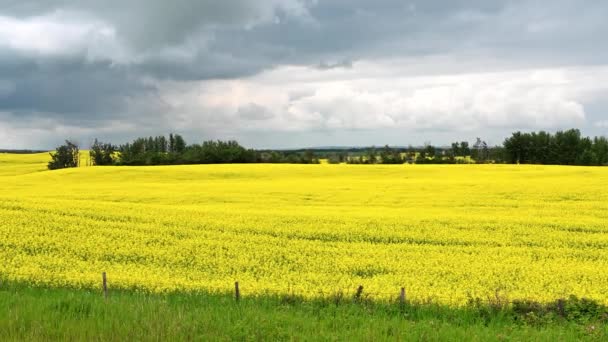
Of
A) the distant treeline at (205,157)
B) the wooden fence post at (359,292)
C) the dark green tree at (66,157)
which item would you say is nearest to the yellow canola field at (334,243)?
the wooden fence post at (359,292)

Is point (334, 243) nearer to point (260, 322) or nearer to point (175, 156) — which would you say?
point (260, 322)

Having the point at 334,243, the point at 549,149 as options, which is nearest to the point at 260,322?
the point at 334,243

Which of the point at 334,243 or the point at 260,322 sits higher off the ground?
the point at 260,322

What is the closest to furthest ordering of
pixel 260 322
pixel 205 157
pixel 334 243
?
pixel 260 322
pixel 334 243
pixel 205 157

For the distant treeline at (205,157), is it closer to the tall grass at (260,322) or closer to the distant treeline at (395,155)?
the distant treeline at (395,155)

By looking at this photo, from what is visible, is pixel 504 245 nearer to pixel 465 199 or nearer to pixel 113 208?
pixel 465 199

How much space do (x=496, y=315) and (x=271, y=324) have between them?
151 inches

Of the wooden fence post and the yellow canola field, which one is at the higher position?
the wooden fence post

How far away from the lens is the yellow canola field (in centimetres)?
1289

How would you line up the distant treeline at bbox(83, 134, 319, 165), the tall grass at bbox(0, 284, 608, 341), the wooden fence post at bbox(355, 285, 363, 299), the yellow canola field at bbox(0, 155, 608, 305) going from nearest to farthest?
the tall grass at bbox(0, 284, 608, 341) < the wooden fence post at bbox(355, 285, 363, 299) < the yellow canola field at bbox(0, 155, 608, 305) < the distant treeline at bbox(83, 134, 319, 165)

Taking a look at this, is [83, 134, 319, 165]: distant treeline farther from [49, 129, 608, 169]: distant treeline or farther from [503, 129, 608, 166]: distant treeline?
[503, 129, 608, 166]: distant treeline

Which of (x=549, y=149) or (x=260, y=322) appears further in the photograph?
(x=549, y=149)

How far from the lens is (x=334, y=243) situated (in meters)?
18.1

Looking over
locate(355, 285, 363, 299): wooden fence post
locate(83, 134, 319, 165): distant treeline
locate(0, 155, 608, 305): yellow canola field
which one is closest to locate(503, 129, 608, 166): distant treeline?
locate(83, 134, 319, 165): distant treeline
